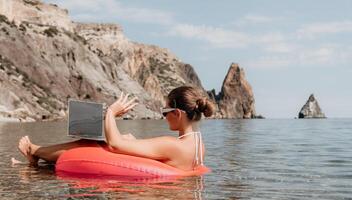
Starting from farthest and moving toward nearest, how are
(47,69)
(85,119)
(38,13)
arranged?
(38,13) < (47,69) < (85,119)

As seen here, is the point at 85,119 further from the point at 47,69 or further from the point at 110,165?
the point at 47,69

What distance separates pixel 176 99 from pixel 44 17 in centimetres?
12125

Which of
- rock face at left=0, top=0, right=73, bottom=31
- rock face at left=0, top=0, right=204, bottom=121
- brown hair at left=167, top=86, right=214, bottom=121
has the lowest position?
brown hair at left=167, top=86, right=214, bottom=121

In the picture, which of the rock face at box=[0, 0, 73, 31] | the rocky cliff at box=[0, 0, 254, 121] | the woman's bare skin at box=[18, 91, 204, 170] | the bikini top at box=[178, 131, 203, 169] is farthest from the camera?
the rock face at box=[0, 0, 73, 31]

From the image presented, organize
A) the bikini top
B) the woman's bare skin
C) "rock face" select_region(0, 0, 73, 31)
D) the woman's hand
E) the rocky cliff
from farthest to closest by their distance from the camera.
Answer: "rock face" select_region(0, 0, 73, 31) < the rocky cliff < the bikini top < the woman's bare skin < the woman's hand

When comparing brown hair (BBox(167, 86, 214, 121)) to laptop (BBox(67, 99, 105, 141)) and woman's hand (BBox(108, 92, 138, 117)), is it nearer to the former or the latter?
woman's hand (BBox(108, 92, 138, 117))

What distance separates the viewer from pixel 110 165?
31.0 ft

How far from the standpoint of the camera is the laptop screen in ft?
30.6

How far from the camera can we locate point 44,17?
12450 cm

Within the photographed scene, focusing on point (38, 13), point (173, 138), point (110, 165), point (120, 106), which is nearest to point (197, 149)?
point (173, 138)

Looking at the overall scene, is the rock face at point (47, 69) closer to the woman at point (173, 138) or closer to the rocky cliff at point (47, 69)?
the rocky cliff at point (47, 69)

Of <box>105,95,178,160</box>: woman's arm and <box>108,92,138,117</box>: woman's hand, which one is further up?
<box>108,92,138,117</box>: woman's hand

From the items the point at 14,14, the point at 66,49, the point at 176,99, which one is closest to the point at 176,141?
the point at 176,99

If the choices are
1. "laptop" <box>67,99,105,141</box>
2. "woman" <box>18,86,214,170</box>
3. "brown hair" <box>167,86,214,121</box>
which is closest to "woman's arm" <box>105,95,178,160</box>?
"woman" <box>18,86,214,170</box>
